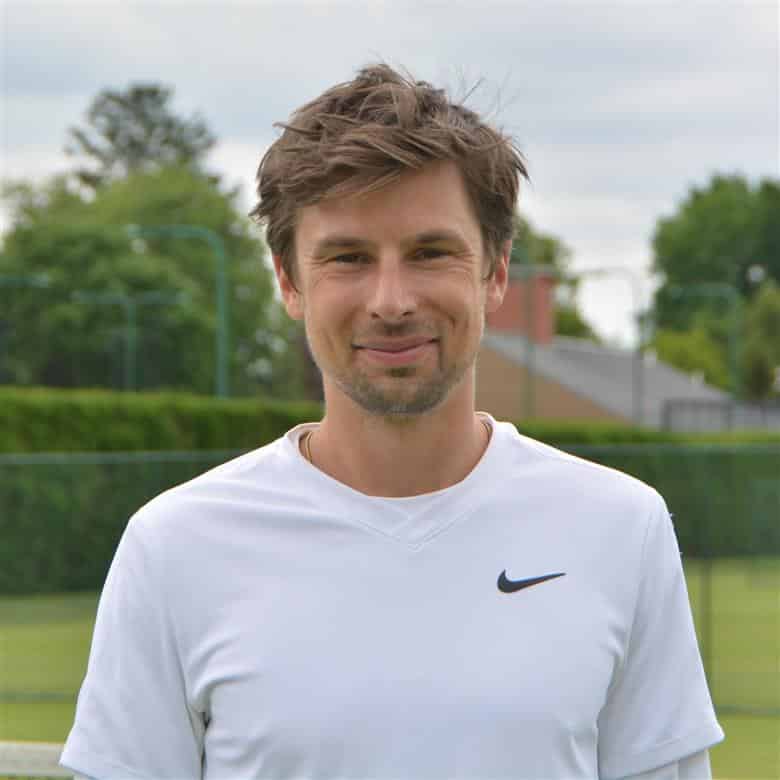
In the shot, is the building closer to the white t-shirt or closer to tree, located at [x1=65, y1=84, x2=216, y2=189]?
tree, located at [x1=65, y1=84, x2=216, y2=189]

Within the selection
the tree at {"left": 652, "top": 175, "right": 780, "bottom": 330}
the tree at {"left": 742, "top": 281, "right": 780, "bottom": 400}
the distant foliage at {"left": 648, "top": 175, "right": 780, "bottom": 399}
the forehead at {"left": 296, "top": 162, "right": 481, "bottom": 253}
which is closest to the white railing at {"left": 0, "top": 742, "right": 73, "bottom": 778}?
the forehead at {"left": 296, "top": 162, "right": 481, "bottom": 253}

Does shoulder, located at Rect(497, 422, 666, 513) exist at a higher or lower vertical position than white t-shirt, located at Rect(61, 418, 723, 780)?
higher

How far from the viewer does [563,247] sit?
105 metres

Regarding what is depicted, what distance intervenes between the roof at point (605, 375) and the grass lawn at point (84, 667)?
40.0 metres

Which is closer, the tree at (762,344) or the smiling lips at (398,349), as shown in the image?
the smiling lips at (398,349)

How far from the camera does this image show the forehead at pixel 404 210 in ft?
8.50

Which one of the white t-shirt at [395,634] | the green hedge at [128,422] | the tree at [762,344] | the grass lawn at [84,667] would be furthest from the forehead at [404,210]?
the tree at [762,344]

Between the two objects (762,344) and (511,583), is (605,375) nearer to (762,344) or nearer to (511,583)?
(762,344)

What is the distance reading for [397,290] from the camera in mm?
2574

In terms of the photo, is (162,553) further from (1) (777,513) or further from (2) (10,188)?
(2) (10,188)

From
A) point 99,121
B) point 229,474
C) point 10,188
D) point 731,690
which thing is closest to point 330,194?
point 229,474

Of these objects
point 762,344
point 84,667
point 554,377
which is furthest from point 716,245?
point 84,667

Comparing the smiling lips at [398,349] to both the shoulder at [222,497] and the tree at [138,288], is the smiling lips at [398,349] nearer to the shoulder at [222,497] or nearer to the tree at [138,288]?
the shoulder at [222,497]

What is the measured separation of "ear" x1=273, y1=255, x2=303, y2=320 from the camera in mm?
2836
